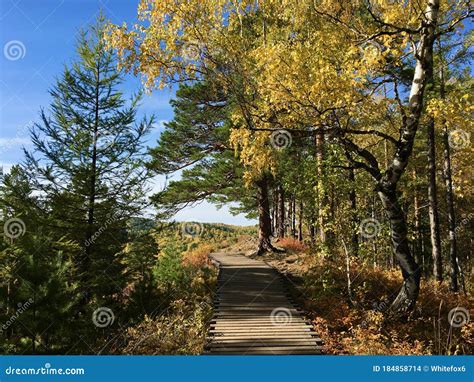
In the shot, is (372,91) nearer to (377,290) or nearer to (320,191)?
(320,191)

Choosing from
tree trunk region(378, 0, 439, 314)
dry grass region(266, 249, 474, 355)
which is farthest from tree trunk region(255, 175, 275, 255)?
tree trunk region(378, 0, 439, 314)

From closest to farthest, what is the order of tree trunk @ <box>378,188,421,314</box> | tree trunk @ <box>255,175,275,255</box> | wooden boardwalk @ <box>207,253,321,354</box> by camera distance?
wooden boardwalk @ <box>207,253,321,354</box>
tree trunk @ <box>378,188,421,314</box>
tree trunk @ <box>255,175,275,255</box>

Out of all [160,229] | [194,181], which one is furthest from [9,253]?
[194,181]

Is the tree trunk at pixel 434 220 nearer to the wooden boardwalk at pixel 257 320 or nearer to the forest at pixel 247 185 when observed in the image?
the forest at pixel 247 185

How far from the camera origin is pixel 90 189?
1151cm

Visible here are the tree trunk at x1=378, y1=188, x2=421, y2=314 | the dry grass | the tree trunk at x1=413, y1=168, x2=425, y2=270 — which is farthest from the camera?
the tree trunk at x1=413, y1=168, x2=425, y2=270

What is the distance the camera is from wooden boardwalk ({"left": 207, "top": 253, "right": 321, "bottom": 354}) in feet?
26.8

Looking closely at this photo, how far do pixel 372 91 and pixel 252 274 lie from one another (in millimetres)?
8138

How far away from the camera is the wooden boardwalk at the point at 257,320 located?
26.8 feet

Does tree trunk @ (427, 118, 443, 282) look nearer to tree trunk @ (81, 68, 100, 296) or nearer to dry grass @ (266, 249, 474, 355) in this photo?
dry grass @ (266, 249, 474, 355)

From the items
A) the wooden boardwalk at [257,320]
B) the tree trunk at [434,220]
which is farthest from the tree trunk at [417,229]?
the wooden boardwalk at [257,320]

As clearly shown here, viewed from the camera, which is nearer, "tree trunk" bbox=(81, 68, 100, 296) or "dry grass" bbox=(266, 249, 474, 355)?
"dry grass" bbox=(266, 249, 474, 355)

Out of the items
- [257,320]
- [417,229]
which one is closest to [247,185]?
[257,320]

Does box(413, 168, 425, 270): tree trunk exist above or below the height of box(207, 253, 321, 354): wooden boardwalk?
above
